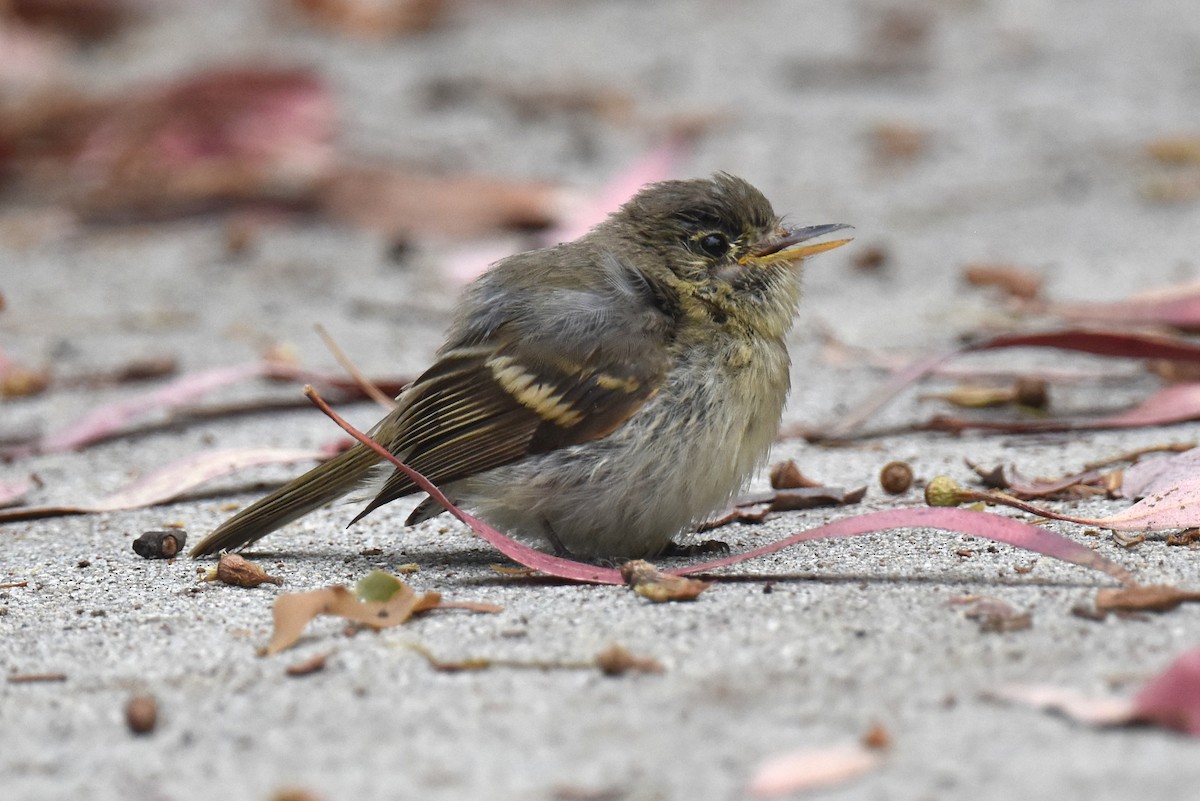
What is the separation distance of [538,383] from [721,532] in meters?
0.63

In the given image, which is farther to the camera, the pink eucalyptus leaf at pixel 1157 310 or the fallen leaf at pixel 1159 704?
the pink eucalyptus leaf at pixel 1157 310

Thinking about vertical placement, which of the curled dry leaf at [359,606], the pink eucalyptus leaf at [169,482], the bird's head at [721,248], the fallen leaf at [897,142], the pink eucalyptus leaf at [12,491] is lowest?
the pink eucalyptus leaf at [12,491]

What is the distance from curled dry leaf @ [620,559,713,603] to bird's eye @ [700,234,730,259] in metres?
1.03

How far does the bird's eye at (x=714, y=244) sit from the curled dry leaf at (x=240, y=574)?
1323 mm

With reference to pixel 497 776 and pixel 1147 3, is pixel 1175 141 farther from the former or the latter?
pixel 497 776

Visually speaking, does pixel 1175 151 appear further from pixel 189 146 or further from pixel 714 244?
pixel 189 146

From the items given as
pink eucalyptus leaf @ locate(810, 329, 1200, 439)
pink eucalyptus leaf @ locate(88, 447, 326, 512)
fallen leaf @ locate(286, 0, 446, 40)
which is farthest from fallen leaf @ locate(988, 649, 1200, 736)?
fallen leaf @ locate(286, 0, 446, 40)

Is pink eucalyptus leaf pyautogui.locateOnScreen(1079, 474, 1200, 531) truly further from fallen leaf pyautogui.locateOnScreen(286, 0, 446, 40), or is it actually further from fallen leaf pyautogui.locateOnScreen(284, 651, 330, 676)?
fallen leaf pyautogui.locateOnScreen(286, 0, 446, 40)

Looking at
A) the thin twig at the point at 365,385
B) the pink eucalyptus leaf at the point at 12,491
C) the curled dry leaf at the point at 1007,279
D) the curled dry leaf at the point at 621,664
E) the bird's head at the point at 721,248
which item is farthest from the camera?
the curled dry leaf at the point at 1007,279

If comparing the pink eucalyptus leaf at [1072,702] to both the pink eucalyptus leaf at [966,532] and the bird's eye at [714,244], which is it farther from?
the bird's eye at [714,244]

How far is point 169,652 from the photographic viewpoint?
9.52ft

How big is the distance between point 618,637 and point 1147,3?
8419mm

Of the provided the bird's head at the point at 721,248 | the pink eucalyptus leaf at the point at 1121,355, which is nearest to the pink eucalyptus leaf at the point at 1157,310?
the pink eucalyptus leaf at the point at 1121,355

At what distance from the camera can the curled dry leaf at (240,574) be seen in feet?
11.0
